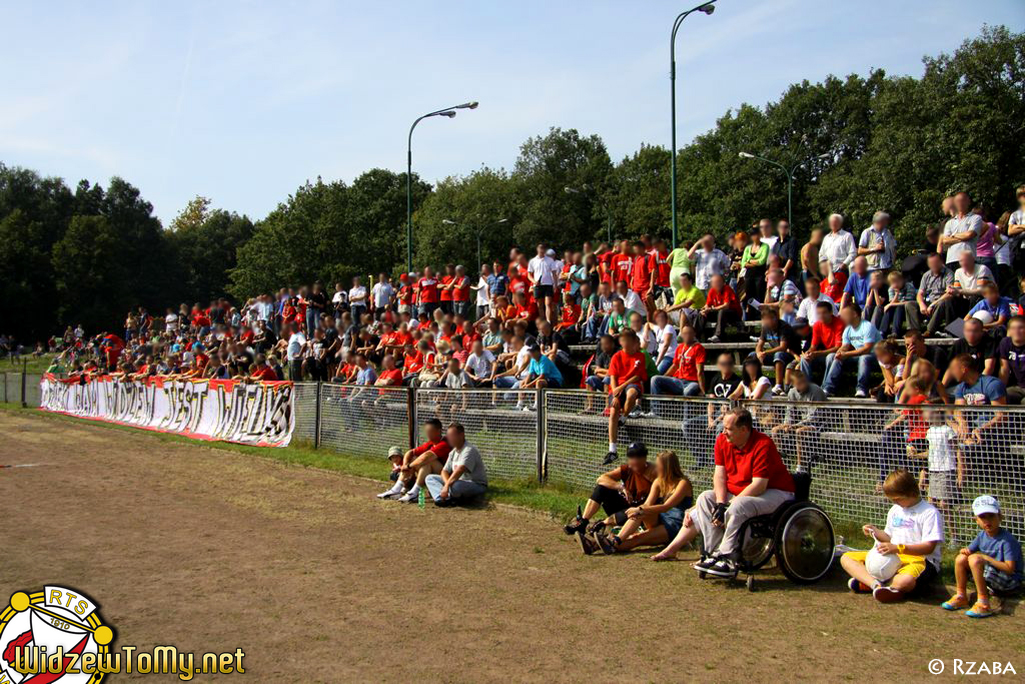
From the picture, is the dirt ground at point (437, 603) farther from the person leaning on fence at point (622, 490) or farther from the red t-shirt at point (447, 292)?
the red t-shirt at point (447, 292)

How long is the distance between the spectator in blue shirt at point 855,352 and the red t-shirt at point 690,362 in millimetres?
1855

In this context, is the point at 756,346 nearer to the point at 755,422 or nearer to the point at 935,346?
the point at 935,346

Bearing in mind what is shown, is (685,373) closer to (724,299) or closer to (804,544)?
(724,299)

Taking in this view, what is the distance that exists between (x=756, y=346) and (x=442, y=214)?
237 feet

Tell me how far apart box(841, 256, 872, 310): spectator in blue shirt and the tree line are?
3270 centimetres

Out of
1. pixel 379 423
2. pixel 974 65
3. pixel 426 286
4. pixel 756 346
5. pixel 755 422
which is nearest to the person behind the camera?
pixel 755 422

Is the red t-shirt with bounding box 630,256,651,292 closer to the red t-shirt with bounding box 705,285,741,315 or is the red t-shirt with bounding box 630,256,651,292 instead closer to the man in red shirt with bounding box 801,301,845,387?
the red t-shirt with bounding box 705,285,741,315

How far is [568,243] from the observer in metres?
→ 83.9

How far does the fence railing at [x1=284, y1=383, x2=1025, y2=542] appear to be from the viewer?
26.5ft

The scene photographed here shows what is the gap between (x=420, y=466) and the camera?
42.2 ft

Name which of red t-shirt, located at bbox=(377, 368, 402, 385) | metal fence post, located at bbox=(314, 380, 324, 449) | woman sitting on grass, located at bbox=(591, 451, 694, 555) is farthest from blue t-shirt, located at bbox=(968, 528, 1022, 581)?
metal fence post, located at bbox=(314, 380, 324, 449)

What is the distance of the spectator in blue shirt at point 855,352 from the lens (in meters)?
12.2

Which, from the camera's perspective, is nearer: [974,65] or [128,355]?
[128,355]

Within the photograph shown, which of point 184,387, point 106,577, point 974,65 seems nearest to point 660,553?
point 106,577
